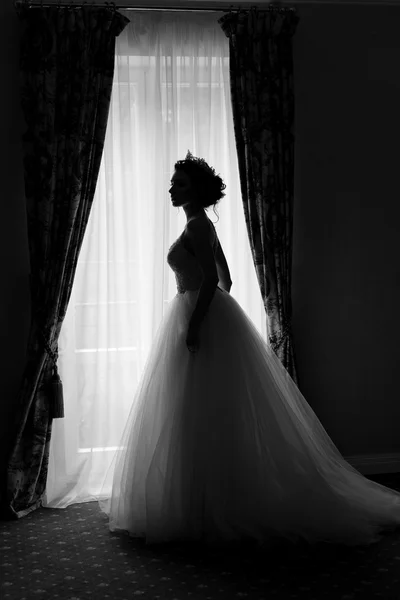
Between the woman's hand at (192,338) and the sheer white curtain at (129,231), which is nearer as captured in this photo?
the woman's hand at (192,338)

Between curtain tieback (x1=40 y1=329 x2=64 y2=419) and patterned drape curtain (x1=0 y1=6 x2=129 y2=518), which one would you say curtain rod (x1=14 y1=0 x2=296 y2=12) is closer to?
patterned drape curtain (x1=0 y1=6 x2=129 y2=518)

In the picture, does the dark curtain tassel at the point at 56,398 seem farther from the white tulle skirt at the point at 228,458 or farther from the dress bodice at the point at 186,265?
the dress bodice at the point at 186,265

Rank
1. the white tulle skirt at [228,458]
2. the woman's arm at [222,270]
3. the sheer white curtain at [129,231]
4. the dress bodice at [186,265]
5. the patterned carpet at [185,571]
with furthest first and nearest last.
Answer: the sheer white curtain at [129,231] → the woman's arm at [222,270] → the dress bodice at [186,265] → the white tulle skirt at [228,458] → the patterned carpet at [185,571]

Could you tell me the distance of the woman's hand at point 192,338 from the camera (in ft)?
11.1

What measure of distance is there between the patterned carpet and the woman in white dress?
8 cm

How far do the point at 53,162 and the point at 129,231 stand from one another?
573 mm

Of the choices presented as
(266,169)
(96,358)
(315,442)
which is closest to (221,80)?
(266,169)

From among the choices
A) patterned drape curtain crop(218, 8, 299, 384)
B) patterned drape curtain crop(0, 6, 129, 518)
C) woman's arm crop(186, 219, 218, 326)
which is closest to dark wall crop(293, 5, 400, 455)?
patterned drape curtain crop(218, 8, 299, 384)

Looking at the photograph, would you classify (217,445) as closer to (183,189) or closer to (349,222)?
(183,189)

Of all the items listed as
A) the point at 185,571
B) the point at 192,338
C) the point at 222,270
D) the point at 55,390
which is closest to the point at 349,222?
the point at 222,270

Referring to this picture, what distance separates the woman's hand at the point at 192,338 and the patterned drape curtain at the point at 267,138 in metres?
0.88

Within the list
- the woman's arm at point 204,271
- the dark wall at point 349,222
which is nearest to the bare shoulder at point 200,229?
the woman's arm at point 204,271

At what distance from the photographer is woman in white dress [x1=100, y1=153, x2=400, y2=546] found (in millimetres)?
3117

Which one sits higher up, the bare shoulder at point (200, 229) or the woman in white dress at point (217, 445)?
the bare shoulder at point (200, 229)
